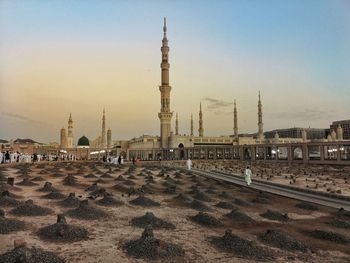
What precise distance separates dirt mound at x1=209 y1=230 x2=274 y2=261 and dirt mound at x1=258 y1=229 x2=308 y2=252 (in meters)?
0.68

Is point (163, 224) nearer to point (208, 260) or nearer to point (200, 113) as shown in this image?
point (208, 260)

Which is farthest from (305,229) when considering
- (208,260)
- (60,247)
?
(60,247)

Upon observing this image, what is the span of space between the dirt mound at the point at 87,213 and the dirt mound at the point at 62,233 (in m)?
2.53

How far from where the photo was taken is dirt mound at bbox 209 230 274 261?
30.4 feet

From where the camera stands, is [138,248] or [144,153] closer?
[138,248]

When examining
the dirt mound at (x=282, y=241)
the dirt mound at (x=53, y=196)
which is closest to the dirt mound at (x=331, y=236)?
the dirt mound at (x=282, y=241)

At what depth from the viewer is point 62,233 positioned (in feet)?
33.8

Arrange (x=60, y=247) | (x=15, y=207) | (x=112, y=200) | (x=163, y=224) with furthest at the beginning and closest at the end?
(x=112, y=200)
(x=15, y=207)
(x=163, y=224)
(x=60, y=247)

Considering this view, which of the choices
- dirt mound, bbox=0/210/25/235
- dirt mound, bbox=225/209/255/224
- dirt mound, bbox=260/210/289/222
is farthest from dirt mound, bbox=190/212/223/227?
dirt mound, bbox=0/210/25/235

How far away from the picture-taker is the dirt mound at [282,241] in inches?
394

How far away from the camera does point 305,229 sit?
498 inches

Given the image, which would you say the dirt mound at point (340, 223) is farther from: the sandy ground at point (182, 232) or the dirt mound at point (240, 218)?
the dirt mound at point (240, 218)

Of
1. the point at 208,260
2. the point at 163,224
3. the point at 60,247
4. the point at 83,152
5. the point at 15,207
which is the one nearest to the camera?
the point at 208,260

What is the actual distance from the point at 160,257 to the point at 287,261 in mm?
3890
